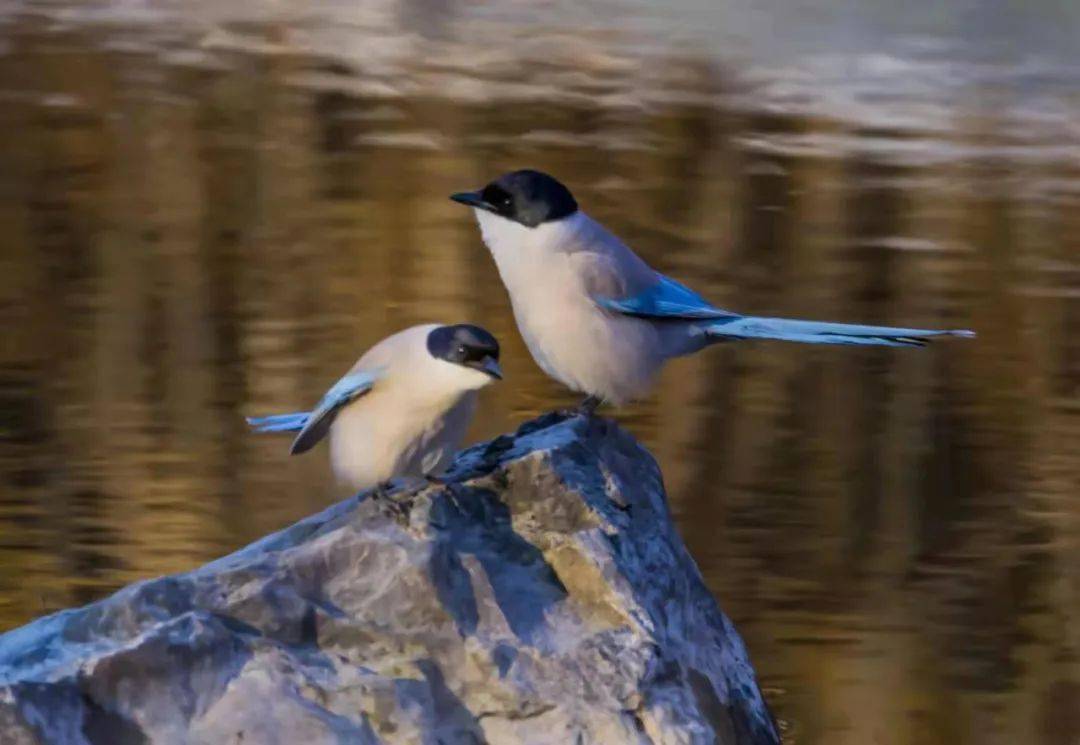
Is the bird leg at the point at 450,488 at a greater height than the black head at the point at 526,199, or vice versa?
the black head at the point at 526,199

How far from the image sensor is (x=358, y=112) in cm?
1111

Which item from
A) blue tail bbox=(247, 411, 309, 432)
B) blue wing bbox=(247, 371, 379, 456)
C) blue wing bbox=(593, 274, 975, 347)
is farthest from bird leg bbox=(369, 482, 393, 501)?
blue wing bbox=(593, 274, 975, 347)

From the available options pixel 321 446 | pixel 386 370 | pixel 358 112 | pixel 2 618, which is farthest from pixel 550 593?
pixel 358 112

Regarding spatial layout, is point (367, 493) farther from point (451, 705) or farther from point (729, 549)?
point (729, 549)

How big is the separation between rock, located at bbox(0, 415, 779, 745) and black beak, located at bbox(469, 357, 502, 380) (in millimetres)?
195

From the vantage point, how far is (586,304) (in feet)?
15.0

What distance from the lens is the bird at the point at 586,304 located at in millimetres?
4555

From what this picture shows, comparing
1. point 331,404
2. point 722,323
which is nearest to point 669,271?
point 722,323

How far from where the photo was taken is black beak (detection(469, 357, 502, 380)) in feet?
13.0

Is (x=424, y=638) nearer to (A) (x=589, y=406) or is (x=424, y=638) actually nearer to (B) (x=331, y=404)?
(B) (x=331, y=404)

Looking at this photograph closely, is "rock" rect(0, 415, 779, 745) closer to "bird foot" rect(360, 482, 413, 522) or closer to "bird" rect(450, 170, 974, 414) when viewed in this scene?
"bird foot" rect(360, 482, 413, 522)

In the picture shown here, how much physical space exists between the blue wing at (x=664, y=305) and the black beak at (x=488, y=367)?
0.67 m

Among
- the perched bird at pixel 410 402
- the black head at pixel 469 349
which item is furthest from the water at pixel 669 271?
the black head at pixel 469 349

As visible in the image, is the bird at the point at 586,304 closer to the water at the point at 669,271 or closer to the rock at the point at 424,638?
the rock at the point at 424,638
